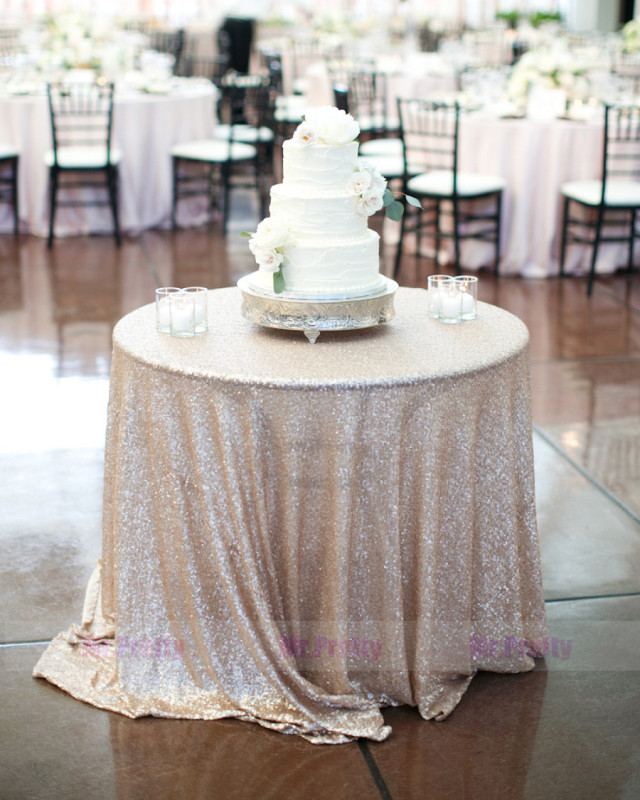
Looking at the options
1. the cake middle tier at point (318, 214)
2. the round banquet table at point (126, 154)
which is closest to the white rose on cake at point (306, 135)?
the cake middle tier at point (318, 214)

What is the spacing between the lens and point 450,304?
8.84 ft

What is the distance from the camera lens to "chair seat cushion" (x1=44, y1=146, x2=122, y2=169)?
275 inches

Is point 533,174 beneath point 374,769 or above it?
above

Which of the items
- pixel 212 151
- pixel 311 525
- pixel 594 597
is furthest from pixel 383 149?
pixel 311 525

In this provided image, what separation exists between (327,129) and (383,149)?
5320 millimetres

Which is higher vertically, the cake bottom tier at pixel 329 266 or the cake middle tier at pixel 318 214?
the cake middle tier at pixel 318 214

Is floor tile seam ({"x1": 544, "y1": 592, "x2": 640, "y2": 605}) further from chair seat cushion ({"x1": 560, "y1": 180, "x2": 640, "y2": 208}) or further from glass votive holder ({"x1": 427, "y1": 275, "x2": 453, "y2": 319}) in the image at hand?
chair seat cushion ({"x1": 560, "y1": 180, "x2": 640, "y2": 208})

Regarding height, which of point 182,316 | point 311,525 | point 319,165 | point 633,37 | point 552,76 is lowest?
point 311,525

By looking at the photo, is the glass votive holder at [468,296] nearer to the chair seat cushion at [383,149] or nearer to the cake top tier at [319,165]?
the cake top tier at [319,165]

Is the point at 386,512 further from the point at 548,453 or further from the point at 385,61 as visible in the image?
the point at 385,61

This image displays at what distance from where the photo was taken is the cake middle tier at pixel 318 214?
94.0 inches

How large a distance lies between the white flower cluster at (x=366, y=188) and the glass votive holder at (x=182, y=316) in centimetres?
47

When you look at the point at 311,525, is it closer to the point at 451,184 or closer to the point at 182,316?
the point at 182,316

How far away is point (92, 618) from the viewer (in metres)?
2.72
